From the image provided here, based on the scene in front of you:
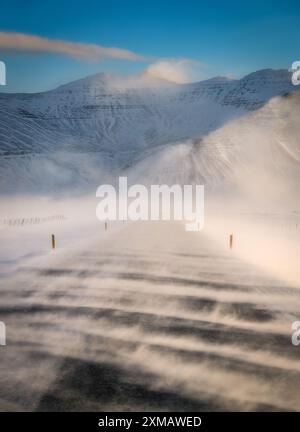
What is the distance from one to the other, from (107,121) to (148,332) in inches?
4509

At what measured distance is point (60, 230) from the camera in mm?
31031

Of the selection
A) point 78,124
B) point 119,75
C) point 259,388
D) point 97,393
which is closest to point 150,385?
point 97,393

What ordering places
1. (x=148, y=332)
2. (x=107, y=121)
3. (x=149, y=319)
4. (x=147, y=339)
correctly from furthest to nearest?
(x=107, y=121)
(x=149, y=319)
(x=148, y=332)
(x=147, y=339)

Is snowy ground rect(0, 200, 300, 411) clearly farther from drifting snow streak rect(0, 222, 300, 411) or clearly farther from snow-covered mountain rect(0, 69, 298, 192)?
snow-covered mountain rect(0, 69, 298, 192)

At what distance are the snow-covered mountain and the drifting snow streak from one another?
5960cm

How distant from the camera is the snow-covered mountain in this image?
87750 millimetres

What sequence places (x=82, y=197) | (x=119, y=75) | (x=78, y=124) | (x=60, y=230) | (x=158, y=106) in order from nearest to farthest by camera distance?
1. (x=60, y=230)
2. (x=82, y=197)
3. (x=78, y=124)
4. (x=158, y=106)
5. (x=119, y=75)

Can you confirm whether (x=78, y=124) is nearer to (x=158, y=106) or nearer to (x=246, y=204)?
(x=158, y=106)

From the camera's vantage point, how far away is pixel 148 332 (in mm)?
10570

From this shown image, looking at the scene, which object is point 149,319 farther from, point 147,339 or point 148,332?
point 147,339

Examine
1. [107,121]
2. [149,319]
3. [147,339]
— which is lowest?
[147,339]

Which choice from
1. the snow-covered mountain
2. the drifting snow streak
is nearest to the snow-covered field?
the drifting snow streak

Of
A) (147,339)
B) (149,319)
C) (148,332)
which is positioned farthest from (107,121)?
(147,339)

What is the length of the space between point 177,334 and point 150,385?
93.2 inches
